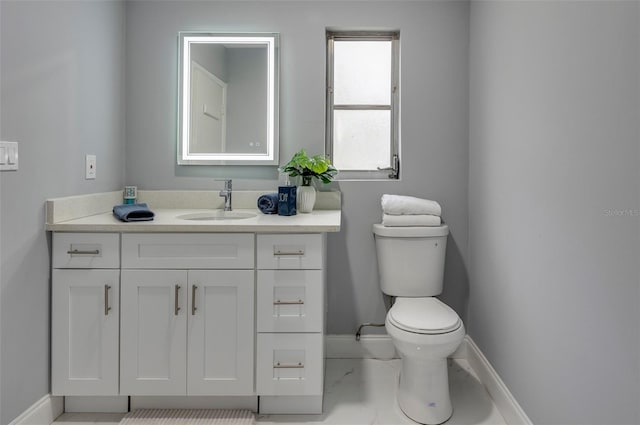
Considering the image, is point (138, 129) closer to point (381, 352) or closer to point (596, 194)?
point (381, 352)

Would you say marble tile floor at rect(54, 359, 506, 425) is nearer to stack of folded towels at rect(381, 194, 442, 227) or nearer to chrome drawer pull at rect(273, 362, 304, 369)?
chrome drawer pull at rect(273, 362, 304, 369)

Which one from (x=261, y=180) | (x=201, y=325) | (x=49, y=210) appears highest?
(x=261, y=180)

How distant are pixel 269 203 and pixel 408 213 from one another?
2.35ft

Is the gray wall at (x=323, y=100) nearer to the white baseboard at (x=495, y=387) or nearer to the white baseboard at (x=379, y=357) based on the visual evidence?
the white baseboard at (x=379, y=357)

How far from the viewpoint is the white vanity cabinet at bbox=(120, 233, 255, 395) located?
1682 millimetres

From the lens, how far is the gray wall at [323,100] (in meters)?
2.27

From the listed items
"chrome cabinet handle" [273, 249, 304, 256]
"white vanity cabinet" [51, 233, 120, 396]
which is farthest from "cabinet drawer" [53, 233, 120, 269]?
"chrome cabinet handle" [273, 249, 304, 256]

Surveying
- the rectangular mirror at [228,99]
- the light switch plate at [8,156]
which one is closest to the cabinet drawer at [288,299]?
the rectangular mirror at [228,99]

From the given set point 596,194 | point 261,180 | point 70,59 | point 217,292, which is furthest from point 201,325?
point 596,194

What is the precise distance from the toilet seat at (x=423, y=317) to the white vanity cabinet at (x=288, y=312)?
1.15 ft

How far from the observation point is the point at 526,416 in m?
1.56

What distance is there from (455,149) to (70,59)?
1936mm

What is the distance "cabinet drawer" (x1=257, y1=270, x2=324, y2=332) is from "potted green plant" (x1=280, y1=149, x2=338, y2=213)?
499 millimetres

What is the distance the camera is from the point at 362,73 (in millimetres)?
2365
